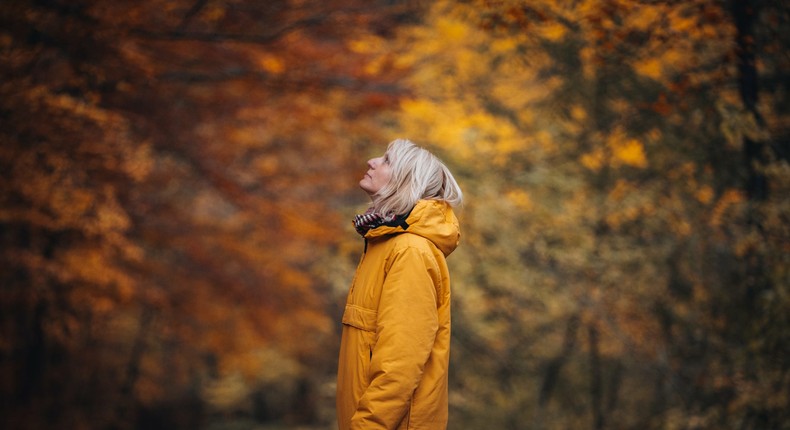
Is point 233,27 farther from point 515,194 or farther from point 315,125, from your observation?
point 515,194

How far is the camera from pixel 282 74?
22.4 ft

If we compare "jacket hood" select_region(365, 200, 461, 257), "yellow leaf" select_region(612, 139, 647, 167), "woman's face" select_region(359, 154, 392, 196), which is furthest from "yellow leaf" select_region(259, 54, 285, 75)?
"jacket hood" select_region(365, 200, 461, 257)

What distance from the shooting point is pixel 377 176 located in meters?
2.47

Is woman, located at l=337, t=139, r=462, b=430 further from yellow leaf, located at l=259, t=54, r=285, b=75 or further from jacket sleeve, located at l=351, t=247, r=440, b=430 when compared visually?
yellow leaf, located at l=259, t=54, r=285, b=75

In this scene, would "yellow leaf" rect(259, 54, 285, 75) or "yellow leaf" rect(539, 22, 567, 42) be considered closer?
"yellow leaf" rect(539, 22, 567, 42)

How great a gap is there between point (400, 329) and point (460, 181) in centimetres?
609

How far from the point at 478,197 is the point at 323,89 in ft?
7.93

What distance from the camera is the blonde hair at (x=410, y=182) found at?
7.90 feet

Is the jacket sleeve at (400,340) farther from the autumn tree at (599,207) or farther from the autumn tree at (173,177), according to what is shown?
the autumn tree at (173,177)

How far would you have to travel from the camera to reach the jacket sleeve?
222cm

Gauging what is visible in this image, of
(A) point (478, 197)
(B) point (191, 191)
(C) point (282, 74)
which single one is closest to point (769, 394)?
(A) point (478, 197)

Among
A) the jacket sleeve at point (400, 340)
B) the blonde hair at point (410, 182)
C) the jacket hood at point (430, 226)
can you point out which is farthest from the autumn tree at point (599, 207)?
the jacket sleeve at point (400, 340)

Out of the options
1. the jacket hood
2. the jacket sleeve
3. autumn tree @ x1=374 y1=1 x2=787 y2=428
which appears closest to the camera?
the jacket sleeve

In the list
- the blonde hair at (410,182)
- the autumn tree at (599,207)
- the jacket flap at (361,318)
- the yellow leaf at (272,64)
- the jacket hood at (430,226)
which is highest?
the blonde hair at (410,182)
